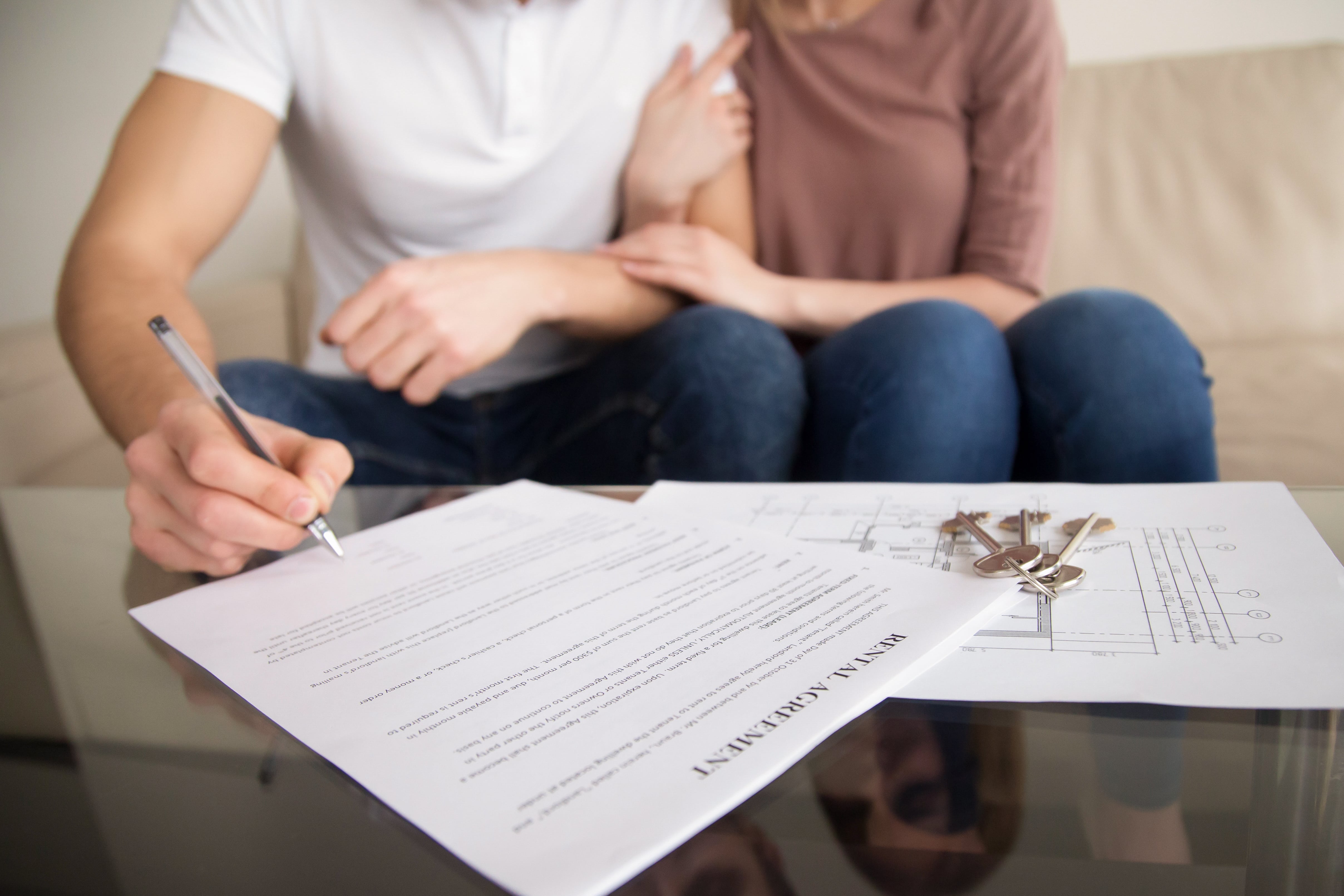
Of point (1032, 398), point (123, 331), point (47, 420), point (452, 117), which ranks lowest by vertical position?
point (47, 420)

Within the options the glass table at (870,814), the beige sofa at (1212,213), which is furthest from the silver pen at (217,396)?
the beige sofa at (1212,213)

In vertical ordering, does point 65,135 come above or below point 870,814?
above

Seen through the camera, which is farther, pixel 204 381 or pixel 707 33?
pixel 707 33

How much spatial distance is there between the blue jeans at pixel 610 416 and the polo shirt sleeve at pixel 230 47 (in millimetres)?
298

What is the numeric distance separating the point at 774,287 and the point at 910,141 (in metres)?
0.27

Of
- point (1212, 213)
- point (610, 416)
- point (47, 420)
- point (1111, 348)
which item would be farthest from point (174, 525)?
point (1212, 213)

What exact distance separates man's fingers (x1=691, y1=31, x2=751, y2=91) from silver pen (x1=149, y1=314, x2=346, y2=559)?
2.31ft

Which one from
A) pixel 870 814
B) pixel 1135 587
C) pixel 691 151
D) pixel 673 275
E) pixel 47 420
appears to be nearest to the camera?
pixel 870 814

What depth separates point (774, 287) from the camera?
874 millimetres

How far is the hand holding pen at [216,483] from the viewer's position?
1.31ft

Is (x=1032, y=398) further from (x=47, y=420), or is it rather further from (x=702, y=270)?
(x=47, y=420)

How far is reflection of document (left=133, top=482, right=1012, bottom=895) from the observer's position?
0.72ft

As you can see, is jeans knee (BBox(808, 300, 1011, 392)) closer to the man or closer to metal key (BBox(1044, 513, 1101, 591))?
the man

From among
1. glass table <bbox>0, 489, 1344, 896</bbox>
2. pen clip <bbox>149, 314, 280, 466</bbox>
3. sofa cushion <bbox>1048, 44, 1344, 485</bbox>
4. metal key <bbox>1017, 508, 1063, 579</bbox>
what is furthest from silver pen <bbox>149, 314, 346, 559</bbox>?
sofa cushion <bbox>1048, 44, 1344, 485</bbox>
